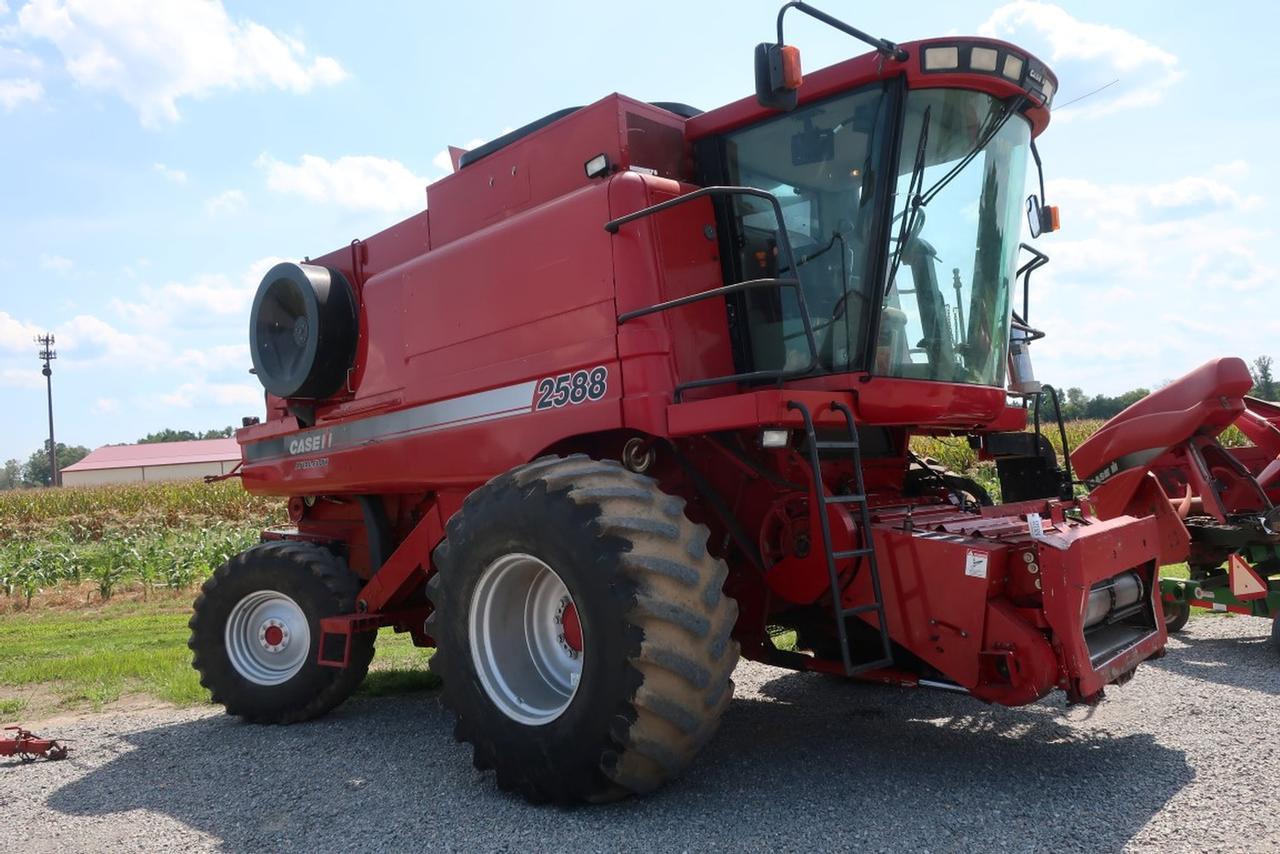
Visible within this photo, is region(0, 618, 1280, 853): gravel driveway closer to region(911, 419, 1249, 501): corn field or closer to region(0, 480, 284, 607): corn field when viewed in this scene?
region(0, 480, 284, 607): corn field

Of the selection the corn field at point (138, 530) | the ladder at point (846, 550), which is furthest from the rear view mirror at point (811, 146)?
the corn field at point (138, 530)

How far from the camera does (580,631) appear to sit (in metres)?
4.35

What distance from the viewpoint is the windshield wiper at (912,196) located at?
4.60 m

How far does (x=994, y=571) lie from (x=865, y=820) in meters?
1.16

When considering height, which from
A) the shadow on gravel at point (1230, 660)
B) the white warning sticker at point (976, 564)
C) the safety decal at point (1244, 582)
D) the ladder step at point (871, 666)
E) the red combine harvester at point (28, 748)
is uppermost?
the white warning sticker at point (976, 564)

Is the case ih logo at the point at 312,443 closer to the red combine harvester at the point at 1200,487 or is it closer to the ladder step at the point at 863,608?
the ladder step at the point at 863,608

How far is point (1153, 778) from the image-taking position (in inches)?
161

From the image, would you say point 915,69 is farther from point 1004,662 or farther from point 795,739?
point 795,739

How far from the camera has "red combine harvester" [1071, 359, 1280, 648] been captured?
6.70 metres

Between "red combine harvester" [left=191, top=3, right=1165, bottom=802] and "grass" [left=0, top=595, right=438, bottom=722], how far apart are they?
2.24 metres

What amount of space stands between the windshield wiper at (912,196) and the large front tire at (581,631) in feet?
5.19

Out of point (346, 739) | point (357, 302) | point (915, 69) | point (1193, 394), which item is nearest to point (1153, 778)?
point (915, 69)

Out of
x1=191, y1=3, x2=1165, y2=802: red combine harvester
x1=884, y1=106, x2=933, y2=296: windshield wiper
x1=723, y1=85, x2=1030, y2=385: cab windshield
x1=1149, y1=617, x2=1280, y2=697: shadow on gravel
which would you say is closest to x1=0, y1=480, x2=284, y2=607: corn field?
x1=191, y1=3, x2=1165, y2=802: red combine harvester

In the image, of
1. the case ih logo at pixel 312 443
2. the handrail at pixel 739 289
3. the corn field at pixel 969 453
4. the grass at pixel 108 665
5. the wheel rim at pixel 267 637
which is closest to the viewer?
the handrail at pixel 739 289
